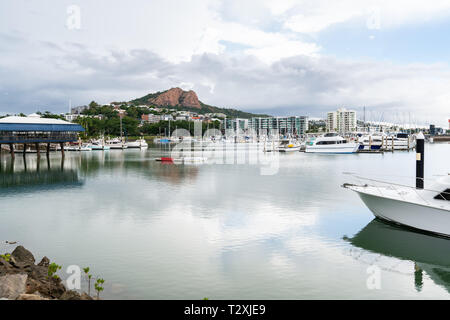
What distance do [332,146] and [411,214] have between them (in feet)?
226

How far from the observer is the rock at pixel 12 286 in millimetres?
8891

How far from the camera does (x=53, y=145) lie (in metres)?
102

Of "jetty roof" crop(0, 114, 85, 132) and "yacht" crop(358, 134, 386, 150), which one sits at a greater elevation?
"jetty roof" crop(0, 114, 85, 132)

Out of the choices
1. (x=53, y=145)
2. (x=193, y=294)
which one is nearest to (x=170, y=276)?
(x=193, y=294)

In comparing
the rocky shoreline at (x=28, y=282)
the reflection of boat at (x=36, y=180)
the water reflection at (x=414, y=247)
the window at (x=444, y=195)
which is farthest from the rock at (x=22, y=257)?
the reflection of boat at (x=36, y=180)

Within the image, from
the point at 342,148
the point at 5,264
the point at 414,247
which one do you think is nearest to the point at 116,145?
the point at 342,148

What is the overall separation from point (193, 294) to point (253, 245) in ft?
17.0

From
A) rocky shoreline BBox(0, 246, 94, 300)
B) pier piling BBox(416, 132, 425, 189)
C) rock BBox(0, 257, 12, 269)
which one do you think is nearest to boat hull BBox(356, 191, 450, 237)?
pier piling BBox(416, 132, 425, 189)

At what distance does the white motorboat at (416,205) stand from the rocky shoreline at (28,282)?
13.5 m

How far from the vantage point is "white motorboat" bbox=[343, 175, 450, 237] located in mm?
16078

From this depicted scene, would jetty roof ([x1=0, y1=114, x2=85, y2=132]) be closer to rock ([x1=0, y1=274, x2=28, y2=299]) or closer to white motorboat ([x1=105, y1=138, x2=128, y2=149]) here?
white motorboat ([x1=105, y1=138, x2=128, y2=149])
